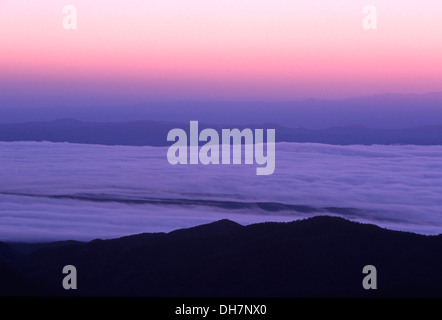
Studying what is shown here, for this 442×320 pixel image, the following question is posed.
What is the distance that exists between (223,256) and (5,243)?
259 inches

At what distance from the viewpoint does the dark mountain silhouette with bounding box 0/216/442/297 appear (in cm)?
1405

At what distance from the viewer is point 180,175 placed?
2580cm

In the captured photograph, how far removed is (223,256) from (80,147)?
70.5 feet

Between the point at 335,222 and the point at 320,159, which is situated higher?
the point at 320,159

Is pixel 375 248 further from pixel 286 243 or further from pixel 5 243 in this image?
pixel 5 243

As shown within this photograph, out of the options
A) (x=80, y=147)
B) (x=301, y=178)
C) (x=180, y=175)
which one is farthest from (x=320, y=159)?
(x=80, y=147)

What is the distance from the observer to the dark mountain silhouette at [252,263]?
14047 mm

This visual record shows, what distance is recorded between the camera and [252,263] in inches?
594
